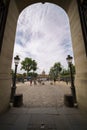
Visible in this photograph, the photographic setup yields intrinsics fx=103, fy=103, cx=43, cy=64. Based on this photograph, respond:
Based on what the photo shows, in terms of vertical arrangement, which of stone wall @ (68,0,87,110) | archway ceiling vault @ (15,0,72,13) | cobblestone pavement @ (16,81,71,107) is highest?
archway ceiling vault @ (15,0,72,13)

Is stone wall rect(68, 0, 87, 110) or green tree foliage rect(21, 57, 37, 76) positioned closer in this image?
stone wall rect(68, 0, 87, 110)

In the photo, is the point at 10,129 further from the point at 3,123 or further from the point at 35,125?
the point at 35,125

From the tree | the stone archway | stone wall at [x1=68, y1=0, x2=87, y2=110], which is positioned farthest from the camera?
the tree

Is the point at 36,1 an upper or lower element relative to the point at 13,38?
upper

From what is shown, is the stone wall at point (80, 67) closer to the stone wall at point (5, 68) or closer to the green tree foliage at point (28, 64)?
the stone wall at point (5, 68)

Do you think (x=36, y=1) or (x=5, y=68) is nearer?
(x=5, y=68)

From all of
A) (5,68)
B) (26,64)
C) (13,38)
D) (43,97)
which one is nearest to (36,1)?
(13,38)

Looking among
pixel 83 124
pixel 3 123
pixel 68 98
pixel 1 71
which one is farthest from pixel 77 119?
pixel 1 71

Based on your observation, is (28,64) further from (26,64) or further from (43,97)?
(43,97)

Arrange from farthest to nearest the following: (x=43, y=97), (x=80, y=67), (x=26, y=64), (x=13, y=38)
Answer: (x=26, y=64) → (x=43, y=97) → (x=13, y=38) → (x=80, y=67)

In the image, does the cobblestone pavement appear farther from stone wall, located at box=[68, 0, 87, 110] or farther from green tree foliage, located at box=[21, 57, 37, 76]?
green tree foliage, located at box=[21, 57, 37, 76]

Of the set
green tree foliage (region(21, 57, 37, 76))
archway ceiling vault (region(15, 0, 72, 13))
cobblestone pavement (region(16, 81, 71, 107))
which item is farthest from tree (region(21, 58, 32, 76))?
archway ceiling vault (region(15, 0, 72, 13))

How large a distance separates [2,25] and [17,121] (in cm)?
427

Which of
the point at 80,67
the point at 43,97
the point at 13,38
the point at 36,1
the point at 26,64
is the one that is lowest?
the point at 43,97
